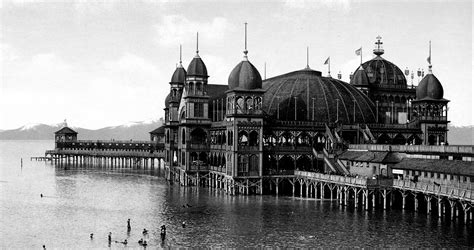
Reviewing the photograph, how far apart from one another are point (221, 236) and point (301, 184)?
3511 cm

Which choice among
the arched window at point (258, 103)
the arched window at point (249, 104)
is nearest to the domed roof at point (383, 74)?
the arched window at point (258, 103)

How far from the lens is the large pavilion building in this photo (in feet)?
329

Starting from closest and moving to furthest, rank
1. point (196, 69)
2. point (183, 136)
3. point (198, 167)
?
1. point (198, 167)
2. point (196, 69)
3. point (183, 136)

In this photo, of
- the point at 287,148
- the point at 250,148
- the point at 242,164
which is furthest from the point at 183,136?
the point at 242,164

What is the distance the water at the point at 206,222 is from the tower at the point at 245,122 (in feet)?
21.2

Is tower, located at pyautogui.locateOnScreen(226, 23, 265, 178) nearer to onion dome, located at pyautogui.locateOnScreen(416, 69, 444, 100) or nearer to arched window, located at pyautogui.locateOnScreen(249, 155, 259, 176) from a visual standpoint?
arched window, located at pyautogui.locateOnScreen(249, 155, 259, 176)

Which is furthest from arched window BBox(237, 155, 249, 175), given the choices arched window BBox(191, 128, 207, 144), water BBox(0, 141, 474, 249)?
arched window BBox(191, 128, 207, 144)

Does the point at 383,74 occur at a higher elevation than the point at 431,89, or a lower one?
higher

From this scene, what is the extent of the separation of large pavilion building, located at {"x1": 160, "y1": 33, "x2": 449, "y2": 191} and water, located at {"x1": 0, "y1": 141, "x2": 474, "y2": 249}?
1026 cm

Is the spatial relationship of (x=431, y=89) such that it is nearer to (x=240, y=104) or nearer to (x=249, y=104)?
(x=249, y=104)

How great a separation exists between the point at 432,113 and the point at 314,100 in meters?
22.6

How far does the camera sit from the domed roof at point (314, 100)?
118500 mm

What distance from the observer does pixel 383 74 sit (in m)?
160

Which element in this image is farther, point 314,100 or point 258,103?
point 314,100
